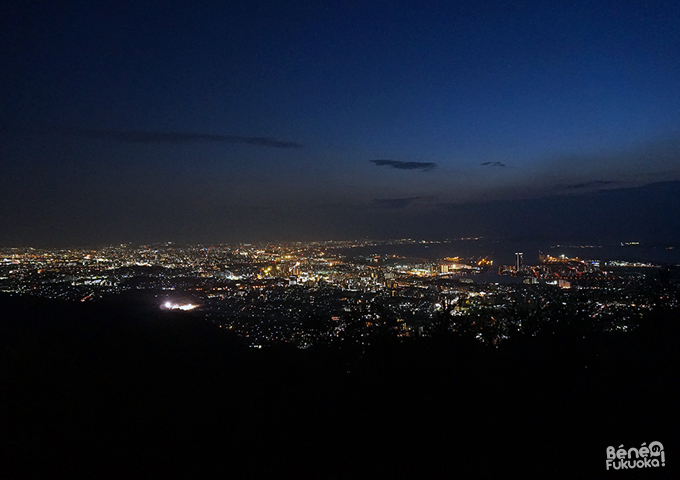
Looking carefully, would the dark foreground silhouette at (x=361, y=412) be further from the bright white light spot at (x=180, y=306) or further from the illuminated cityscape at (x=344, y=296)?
the bright white light spot at (x=180, y=306)

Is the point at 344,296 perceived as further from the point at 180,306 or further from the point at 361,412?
the point at 361,412

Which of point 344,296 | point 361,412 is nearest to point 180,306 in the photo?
point 344,296

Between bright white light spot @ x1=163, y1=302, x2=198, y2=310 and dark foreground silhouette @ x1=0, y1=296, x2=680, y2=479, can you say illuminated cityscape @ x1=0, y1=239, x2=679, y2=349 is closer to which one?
bright white light spot @ x1=163, y1=302, x2=198, y2=310

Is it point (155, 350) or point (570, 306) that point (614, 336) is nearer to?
point (570, 306)

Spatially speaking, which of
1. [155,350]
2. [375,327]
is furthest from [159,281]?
[375,327]

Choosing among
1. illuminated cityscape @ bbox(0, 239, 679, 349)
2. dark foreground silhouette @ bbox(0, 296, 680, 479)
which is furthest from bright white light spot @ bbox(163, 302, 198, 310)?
dark foreground silhouette @ bbox(0, 296, 680, 479)

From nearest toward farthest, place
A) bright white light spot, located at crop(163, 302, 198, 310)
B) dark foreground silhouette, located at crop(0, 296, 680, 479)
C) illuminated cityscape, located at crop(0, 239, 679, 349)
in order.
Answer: dark foreground silhouette, located at crop(0, 296, 680, 479) → illuminated cityscape, located at crop(0, 239, 679, 349) → bright white light spot, located at crop(163, 302, 198, 310)

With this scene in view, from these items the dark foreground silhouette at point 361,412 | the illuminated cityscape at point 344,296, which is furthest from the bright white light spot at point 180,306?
the dark foreground silhouette at point 361,412

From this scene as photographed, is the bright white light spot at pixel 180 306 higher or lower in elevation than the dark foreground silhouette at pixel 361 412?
lower

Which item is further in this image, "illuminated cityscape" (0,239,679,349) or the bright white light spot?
the bright white light spot

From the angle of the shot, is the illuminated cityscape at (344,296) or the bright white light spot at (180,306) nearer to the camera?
the illuminated cityscape at (344,296)
